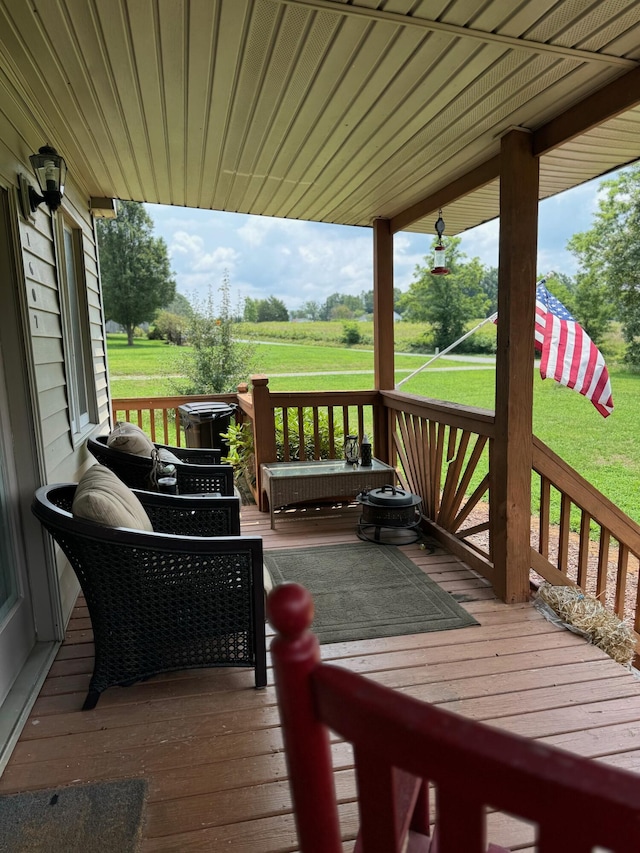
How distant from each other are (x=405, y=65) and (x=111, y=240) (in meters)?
13.1

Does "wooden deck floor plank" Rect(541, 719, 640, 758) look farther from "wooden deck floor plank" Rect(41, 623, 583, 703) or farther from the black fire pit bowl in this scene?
the black fire pit bowl

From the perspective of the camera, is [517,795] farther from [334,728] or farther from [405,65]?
[405,65]

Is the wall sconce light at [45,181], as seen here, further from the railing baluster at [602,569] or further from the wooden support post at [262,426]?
the railing baluster at [602,569]

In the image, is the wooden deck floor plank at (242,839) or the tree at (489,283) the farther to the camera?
the tree at (489,283)

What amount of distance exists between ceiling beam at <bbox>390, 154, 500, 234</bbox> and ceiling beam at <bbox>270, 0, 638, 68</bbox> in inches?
40.7

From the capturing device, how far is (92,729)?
6.16 feet

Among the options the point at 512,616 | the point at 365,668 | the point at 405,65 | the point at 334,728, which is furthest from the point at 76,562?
the point at 405,65

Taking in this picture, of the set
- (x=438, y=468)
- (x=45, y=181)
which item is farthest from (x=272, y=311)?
(x=45, y=181)

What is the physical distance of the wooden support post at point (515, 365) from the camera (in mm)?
2715

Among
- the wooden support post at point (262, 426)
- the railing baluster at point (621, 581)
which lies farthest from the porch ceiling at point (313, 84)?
the railing baluster at point (621, 581)

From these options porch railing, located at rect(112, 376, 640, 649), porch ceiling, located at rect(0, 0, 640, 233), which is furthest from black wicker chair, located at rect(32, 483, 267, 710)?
porch ceiling, located at rect(0, 0, 640, 233)

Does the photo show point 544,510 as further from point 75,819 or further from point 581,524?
point 75,819

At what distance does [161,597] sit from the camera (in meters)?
1.98

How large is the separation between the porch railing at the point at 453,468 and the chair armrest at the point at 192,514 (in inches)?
62.3
